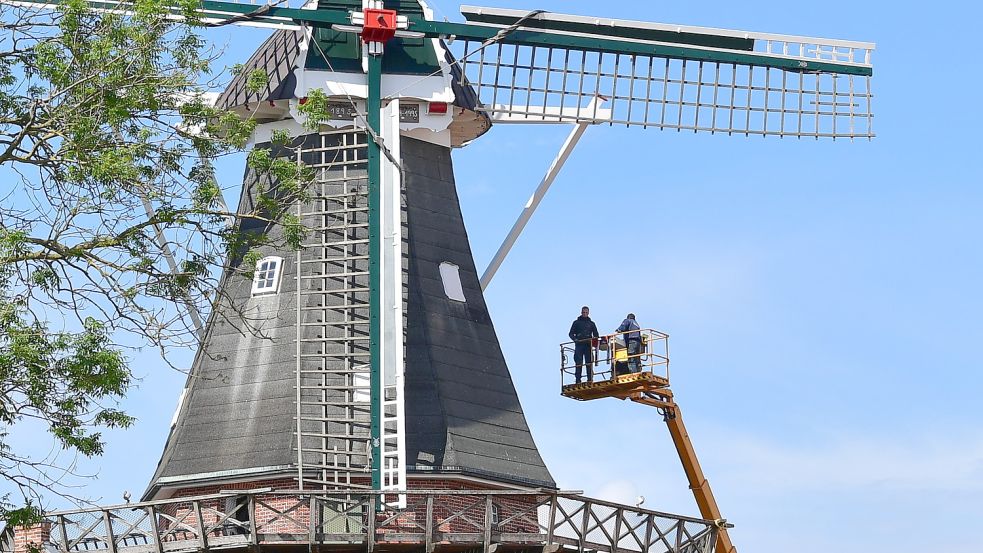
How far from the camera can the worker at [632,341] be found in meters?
24.7

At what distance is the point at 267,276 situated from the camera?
2364 cm

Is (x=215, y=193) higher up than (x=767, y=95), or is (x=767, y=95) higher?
(x=767, y=95)

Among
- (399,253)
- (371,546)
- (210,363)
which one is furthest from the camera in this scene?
(210,363)

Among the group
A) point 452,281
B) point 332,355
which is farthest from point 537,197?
point 332,355

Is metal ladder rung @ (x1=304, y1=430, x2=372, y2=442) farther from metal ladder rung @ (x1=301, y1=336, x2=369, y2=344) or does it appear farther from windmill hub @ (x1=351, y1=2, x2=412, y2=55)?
windmill hub @ (x1=351, y1=2, x2=412, y2=55)

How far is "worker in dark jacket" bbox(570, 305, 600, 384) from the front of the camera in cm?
2505

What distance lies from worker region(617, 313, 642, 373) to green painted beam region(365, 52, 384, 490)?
452cm

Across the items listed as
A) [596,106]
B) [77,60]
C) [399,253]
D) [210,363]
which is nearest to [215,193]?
[77,60]

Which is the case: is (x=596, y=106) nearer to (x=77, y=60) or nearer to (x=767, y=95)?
(x=767, y=95)

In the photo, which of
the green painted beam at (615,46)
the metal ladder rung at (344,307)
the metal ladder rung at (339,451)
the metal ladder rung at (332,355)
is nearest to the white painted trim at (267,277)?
the metal ladder rung at (344,307)

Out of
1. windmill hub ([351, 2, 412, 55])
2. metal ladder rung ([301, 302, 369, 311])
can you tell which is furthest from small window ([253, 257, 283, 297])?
windmill hub ([351, 2, 412, 55])

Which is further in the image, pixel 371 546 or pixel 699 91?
pixel 699 91

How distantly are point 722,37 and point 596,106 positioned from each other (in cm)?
214

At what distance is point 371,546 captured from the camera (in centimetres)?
2055
